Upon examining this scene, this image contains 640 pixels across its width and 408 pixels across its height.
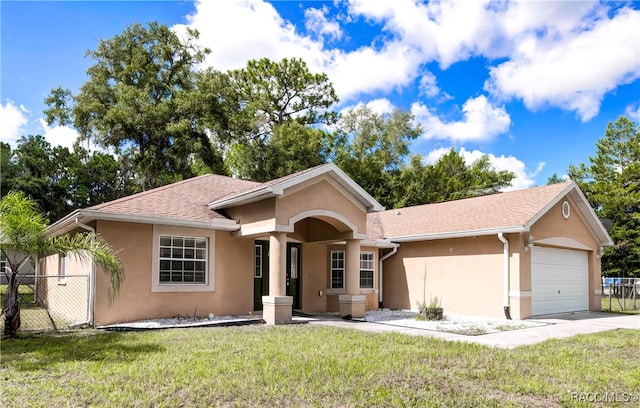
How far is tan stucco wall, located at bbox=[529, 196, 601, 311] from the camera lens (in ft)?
52.0

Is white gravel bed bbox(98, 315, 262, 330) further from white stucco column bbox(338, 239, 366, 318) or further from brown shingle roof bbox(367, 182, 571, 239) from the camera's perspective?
brown shingle roof bbox(367, 182, 571, 239)

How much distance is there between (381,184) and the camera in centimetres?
3809

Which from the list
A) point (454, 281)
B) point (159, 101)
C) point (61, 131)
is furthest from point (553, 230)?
point (61, 131)

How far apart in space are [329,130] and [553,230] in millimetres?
26408

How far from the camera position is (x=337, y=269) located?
17031 mm

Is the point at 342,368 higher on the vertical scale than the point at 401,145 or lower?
lower

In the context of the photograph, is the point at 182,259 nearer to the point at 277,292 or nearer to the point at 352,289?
the point at 277,292

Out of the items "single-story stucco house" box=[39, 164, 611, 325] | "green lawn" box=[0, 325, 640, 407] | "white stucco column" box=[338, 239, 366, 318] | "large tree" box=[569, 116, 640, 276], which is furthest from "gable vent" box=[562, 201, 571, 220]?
"large tree" box=[569, 116, 640, 276]

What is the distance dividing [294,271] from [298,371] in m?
9.08

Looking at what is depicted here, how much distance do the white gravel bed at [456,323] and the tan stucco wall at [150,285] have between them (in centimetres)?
417

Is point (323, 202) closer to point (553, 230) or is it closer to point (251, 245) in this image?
point (251, 245)

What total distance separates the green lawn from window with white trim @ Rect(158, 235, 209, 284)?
296 centimetres

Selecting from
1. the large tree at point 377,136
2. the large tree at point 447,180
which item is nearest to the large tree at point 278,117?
the large tree at point 377,136

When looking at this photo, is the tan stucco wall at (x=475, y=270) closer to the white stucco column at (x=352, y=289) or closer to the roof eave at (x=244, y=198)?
the white stucco column at (x=352, y=289)
